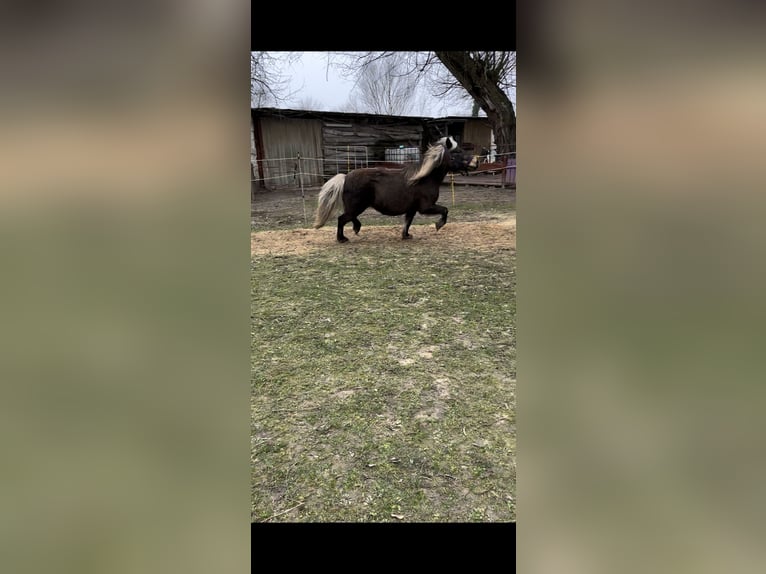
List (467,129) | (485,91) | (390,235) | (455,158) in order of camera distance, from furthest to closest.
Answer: (467,129)
(485,91)
(390,235)
(455,158)

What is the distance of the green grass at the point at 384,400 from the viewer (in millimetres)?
1642

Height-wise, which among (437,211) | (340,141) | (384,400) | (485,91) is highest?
(485,91)

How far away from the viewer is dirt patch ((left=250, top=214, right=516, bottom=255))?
5613mm

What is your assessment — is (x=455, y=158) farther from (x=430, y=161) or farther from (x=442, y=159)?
(x=430, y=161)

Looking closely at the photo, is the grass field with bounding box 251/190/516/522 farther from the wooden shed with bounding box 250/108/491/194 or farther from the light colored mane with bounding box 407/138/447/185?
the wooden shed with bounding box 250/108/491/194

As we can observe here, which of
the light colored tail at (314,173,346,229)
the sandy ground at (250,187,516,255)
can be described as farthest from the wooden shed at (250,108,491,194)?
the light colored tail at (314,173,346,229)

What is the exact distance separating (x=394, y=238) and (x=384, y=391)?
12.6ft

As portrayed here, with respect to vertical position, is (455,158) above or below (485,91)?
below

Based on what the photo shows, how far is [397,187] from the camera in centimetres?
589
